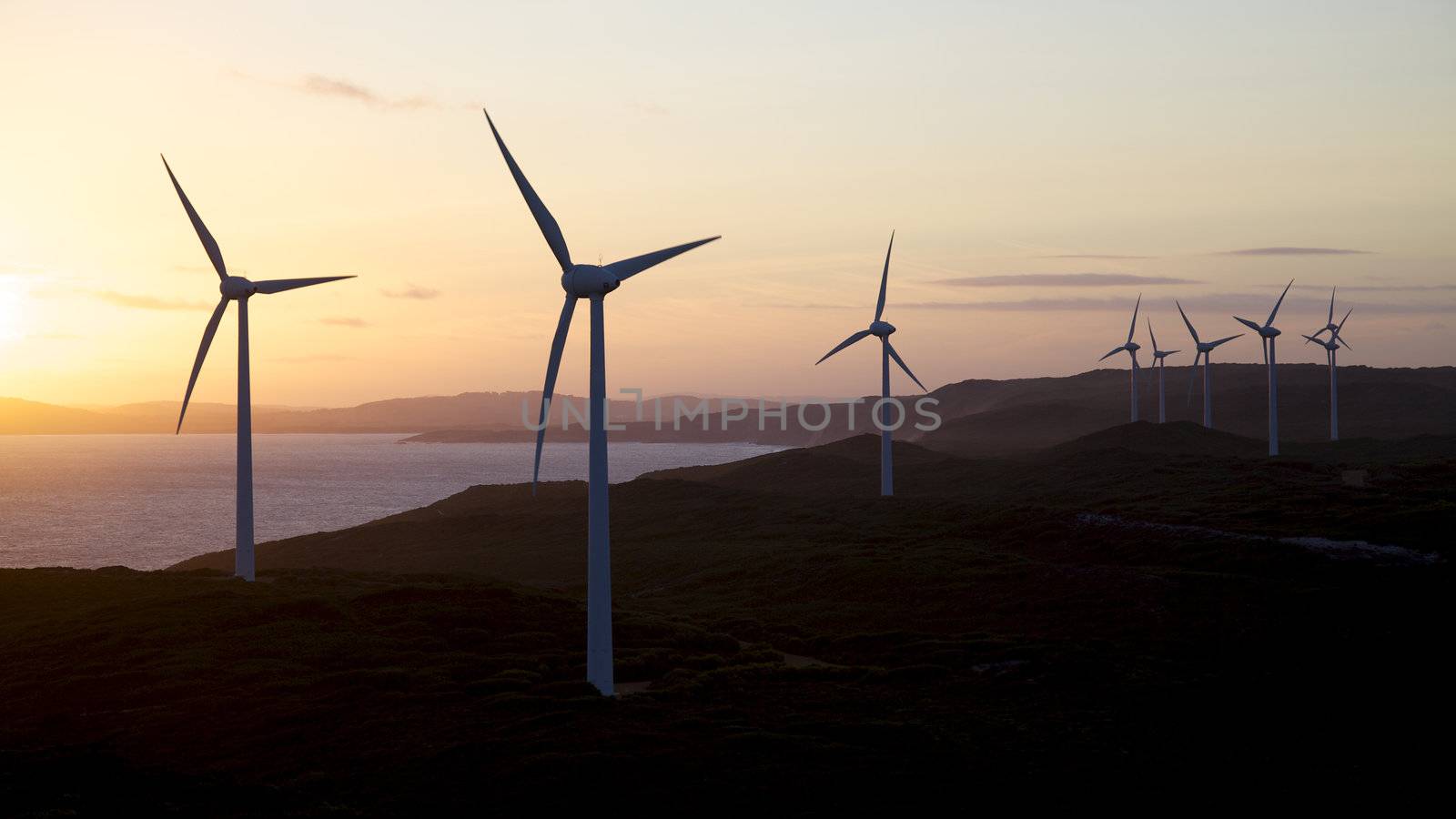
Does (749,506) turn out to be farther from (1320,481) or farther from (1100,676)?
(1100,676)

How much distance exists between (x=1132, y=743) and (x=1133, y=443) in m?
154

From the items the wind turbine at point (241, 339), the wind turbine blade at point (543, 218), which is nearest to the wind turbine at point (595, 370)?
the wind turbine blade at point (543, 218)

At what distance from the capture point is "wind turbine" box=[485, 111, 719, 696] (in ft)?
130

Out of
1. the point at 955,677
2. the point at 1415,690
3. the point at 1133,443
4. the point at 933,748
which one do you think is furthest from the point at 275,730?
the point at 1133,443

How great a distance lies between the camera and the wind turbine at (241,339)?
213 feet

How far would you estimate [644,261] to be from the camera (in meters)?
42.3

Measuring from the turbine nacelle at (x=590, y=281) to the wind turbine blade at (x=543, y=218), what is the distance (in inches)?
50.6

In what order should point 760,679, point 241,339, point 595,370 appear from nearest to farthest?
point 595,370
point 760,679
point 241,339

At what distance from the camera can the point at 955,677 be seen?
170ft

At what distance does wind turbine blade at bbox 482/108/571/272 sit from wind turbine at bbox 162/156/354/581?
25277mm

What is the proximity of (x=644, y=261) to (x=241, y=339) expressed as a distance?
3379 centimetres

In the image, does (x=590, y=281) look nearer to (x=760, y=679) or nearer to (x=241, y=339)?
(x=760, y=679)

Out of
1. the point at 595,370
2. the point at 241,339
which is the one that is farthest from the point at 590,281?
the point at 241,339

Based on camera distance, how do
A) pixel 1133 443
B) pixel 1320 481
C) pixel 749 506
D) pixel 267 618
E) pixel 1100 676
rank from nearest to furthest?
1. pixel 1100 676
2. pixel 267 618
3. pixel 1320 481
4. pixel 749 506
5. pixel 1133 443
